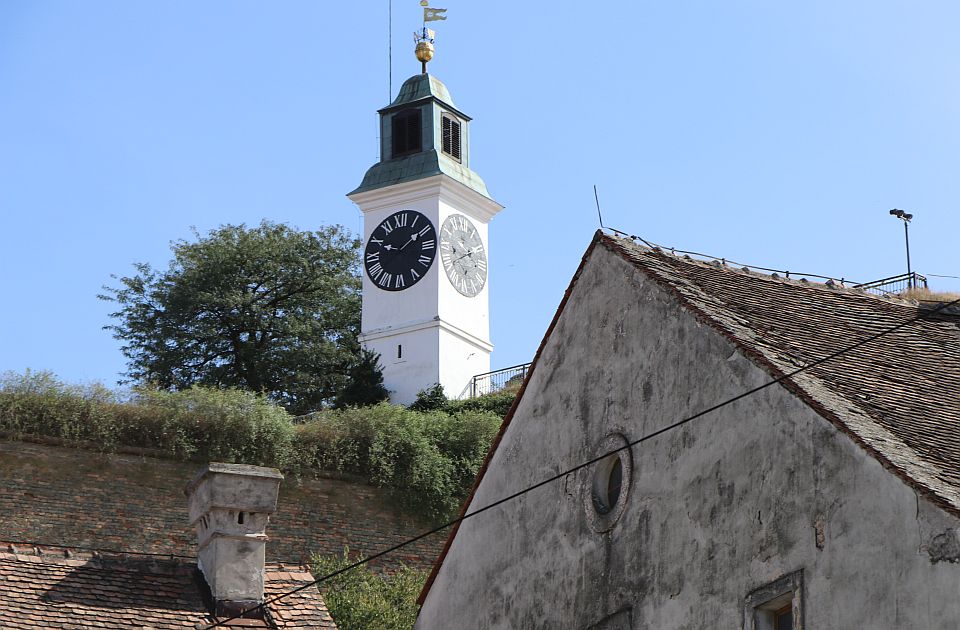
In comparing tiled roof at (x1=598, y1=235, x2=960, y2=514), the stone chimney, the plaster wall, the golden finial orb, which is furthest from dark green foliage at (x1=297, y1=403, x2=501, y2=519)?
the golden finial orb

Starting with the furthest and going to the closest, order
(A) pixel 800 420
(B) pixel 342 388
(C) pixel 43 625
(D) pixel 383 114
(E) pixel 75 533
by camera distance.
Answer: (D) pixel 383 114 < (B) pixel 342 388 < (E) pixel 75 533 < (C) pixel 43 625 < (A) pixel 800 420

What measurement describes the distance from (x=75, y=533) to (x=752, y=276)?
19323 millimetres

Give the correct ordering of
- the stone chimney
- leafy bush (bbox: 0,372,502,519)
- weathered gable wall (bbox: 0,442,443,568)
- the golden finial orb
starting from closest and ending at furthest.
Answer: the stone chimney < weathered gable wall (bbox: 0,442,443,568) < leafy bush (bbox: 0,372,502,519) < the golden finial orb

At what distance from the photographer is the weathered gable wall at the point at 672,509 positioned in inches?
496

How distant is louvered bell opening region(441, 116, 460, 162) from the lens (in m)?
62.1

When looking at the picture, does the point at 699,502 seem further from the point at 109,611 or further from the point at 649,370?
the point at 109,611

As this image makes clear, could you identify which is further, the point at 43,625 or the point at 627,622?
the point at 43,625

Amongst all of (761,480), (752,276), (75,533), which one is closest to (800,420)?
(761,480)

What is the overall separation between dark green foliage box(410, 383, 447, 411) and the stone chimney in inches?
1327

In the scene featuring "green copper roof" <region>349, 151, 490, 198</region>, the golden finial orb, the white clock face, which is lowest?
the white clock face

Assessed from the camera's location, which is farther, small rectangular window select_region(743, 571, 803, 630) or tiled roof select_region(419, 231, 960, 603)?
small rectangular window select_region(743, 571, 803, 630)

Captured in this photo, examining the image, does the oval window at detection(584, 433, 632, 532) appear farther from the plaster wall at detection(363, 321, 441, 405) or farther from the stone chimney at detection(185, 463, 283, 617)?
the plaster wall at detection(363, 321, 441, 405)

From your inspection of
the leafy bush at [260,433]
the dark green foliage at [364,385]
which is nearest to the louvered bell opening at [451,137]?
the dark green foliage at [364,385]

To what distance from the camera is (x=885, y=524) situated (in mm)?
12539
